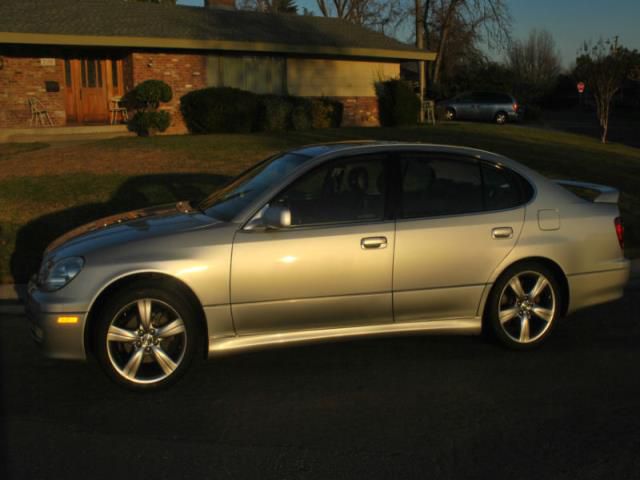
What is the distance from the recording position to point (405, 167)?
19.8 feet

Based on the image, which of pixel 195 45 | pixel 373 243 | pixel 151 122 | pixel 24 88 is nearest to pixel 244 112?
pixel 151 122

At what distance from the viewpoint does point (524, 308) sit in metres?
6.14

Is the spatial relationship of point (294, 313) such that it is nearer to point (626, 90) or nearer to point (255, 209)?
point (255, 209)

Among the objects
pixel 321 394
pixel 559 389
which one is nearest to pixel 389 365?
pixel 321 394

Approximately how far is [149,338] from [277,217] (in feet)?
3.79

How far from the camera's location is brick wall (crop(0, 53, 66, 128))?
933 inches

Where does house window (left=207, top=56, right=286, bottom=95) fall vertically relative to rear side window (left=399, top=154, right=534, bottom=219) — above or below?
above

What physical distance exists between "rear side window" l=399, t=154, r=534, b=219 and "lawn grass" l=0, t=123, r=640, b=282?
185 inches

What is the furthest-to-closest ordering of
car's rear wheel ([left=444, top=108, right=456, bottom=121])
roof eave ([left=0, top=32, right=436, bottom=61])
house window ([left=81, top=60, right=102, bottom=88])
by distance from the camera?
car's rear wheel ([left=444, top=108, right=456, bottom=121]), house window ([left=81, top=60, right=102, bottom=88]), roof eave ([left=0, top=32, right=436, bottom=61])

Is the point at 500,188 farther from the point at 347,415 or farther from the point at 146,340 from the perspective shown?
the point at 146,340

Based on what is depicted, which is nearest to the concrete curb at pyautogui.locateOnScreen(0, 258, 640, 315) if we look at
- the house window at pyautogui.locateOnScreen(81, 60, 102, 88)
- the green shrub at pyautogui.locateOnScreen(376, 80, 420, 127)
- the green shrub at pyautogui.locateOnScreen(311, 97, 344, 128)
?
the green shrub at pyautogui.locateOnScreen(311, 97, 344, 128)

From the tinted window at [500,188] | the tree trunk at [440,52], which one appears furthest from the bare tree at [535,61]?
the tinted window at [500,188]

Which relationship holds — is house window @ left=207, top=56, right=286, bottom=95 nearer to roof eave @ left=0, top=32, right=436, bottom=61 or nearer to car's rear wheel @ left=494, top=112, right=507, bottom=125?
roof eave @ left=0, top=32, right=436, bottom=61

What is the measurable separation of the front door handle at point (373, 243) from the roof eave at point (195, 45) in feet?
64.4
